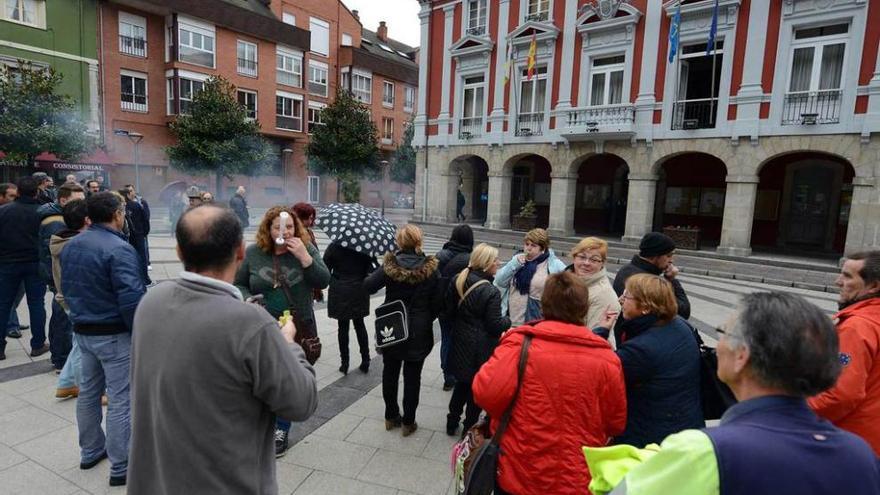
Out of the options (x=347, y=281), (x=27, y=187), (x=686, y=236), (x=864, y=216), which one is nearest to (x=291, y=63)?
(x=686, y=236)

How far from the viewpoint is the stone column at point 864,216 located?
13133 mm

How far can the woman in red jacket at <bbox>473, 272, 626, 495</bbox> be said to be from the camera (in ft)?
7.05

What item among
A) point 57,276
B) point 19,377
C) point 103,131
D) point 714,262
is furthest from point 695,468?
point 103,131

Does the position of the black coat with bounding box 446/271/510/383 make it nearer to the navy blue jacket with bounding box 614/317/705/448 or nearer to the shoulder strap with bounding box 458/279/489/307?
the shoulder strap with bounding box 458/279/489/307

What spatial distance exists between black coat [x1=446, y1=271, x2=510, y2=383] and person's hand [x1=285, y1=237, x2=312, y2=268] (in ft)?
3.88

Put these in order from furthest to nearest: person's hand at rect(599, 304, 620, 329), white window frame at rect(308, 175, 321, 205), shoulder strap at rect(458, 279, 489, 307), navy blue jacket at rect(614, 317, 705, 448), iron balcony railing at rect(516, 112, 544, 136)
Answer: white window frame at rect(308, 175, 321, 205) → iron balcony railing at rect(516, 112, 544, 136) → shoulder strap at rect(458, 279, 489, 307) → person's hand at rect(599, 304, 620, 329) → navy blue jacket at rect(614, 317, 705, 448)

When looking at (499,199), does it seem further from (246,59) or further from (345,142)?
(246,59)

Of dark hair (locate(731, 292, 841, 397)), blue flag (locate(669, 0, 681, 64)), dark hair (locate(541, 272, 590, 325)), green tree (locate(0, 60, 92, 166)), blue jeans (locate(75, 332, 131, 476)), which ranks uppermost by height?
blue flag (locate(669, 0, 681, 64))

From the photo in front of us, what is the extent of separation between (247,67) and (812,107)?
29650mm

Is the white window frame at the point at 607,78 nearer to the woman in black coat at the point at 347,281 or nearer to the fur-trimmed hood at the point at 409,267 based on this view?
the woman in black coat at the point at 347,281

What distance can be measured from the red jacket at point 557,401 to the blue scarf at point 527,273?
224 centimetres

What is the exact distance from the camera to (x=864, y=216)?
43.7 ft

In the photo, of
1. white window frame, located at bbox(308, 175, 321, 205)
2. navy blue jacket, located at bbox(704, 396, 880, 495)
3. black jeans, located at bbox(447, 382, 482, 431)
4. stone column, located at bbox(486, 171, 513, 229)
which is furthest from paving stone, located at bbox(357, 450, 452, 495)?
white window frame, located at bbox(308, 175, 321, 205)

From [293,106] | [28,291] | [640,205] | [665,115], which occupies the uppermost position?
[293,106]
